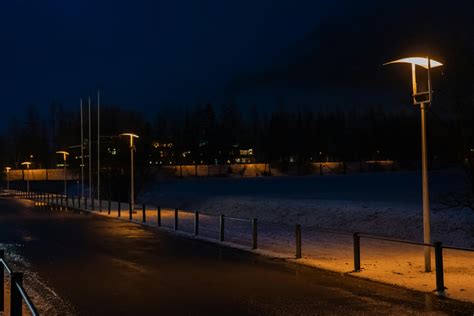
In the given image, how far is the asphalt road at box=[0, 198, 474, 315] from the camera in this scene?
948 centimetres

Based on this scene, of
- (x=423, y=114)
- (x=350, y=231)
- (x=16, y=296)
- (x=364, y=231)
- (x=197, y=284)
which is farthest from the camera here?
(x=364, y=231)

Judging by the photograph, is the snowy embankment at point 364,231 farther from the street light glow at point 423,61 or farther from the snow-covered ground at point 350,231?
the street light glow at point 423,61

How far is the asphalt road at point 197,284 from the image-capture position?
948cm

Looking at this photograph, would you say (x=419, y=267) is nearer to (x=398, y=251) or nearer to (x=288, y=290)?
(x=398, y=251)

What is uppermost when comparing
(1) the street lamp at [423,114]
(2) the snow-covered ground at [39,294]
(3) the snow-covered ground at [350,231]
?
(1) the street lamp at [423,114]

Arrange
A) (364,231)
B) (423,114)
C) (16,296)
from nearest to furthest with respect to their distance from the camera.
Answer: (16,296)
(423,114)
(364,231)

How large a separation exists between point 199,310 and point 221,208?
3219 centimetres

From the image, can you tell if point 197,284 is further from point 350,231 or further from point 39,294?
point 350,231

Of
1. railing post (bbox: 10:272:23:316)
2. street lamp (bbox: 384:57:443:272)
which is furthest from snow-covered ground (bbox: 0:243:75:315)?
street lamp (bbox: 384:57:443:272)

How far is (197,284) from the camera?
11742mm

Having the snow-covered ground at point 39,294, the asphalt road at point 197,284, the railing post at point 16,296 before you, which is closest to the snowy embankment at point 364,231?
the asphalt road at point 197,284

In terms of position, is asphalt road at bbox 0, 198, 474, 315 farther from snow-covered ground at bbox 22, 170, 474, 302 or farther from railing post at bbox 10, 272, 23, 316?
railing post at bbox 10, 272, 23, 316

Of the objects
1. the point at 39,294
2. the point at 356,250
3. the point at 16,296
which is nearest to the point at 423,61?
the point at 356,250

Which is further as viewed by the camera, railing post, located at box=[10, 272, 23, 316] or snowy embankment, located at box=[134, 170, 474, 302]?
snowy embankment, located at box=[134, 170, 474, 302]
